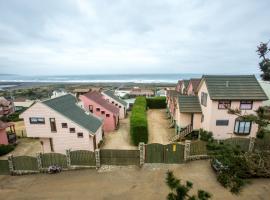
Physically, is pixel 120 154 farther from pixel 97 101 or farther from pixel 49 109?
pixel 97 101

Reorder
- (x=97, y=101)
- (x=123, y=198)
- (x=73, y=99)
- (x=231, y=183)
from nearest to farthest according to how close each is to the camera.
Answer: (x=231, y=183), (x=123, y=198), (x=73, y=99), (x=97, y=101)

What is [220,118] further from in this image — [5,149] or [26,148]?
[5,149]

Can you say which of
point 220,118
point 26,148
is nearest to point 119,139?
point 26,148

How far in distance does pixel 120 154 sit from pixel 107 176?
2232mm

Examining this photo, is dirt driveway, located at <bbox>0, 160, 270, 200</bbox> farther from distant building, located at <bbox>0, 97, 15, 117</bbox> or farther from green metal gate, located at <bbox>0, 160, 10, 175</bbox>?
distant building, located at <bbox>0, 97, 15, 117</bbox>

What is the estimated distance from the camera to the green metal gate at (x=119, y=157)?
16.3 m

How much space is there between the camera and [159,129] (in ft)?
94.5

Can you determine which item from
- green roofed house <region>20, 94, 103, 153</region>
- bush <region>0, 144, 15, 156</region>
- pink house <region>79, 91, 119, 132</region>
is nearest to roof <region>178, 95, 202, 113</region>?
pink house <region>79, 91, 119, 132</region>

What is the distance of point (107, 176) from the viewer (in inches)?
593

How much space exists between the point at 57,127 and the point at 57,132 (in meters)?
0.62

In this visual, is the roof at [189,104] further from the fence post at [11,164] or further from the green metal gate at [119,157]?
the fence post at [11,164]

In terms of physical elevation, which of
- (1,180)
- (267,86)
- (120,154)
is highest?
(267,86)

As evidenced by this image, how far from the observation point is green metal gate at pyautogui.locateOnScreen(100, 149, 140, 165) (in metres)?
16.3

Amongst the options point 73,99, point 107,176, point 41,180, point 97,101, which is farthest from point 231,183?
point 97,101
